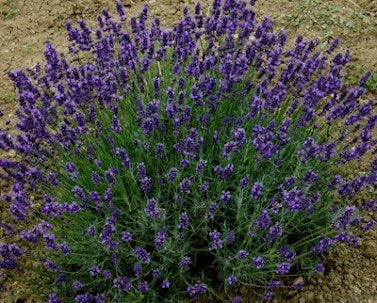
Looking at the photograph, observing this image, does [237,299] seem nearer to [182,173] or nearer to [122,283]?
[122,283]

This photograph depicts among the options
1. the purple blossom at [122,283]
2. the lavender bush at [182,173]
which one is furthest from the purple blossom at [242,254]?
the purple blossom at [122,283]

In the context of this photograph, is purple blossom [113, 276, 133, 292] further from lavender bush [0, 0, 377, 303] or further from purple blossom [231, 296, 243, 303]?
purple blossom [231, 296, 243, 303]

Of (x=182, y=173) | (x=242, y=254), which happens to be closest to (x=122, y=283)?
(x=242, y=254)

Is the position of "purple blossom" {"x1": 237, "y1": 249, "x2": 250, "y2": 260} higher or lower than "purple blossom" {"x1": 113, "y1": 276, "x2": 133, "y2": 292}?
higher

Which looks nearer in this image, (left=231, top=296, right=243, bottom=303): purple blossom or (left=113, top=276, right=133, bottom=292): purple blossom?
(left=113, top=276, right=133, bottom=292): purple blossom

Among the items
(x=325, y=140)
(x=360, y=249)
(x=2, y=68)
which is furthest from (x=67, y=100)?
(x=2, y=68)

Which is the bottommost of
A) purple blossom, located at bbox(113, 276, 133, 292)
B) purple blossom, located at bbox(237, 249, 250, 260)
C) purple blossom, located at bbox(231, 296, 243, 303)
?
purple blossom, located at bbox(231, 296, 243, 303)

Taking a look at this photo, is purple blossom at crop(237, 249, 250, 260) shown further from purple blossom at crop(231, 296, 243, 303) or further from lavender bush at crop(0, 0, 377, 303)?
purple blossom at crop(231, 296, 243, 303)

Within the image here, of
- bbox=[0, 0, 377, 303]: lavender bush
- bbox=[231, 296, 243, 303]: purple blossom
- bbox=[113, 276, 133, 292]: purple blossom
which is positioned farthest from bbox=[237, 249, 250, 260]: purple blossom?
bbox=[113, 276, 133, 292]: purple blossom

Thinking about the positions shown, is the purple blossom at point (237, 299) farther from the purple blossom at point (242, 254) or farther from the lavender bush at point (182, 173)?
the purple blossom at point (242, 254)
